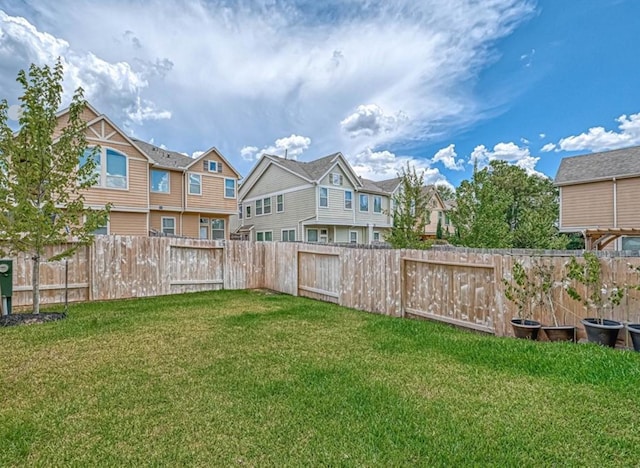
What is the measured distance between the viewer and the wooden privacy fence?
5.65 metres

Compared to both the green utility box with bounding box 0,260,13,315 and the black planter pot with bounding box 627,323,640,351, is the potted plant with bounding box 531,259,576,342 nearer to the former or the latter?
the black planter pot with bounding box 627,323,640,351

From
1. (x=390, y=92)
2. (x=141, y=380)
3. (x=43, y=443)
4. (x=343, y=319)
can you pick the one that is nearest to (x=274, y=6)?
(x=390, y=92)

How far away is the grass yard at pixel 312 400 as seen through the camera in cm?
254

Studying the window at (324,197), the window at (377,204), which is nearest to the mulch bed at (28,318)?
the window at (324,197)

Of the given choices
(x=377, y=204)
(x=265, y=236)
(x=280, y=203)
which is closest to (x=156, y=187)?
(x=280, y=203)

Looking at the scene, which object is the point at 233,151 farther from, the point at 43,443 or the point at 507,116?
the point at 43,443

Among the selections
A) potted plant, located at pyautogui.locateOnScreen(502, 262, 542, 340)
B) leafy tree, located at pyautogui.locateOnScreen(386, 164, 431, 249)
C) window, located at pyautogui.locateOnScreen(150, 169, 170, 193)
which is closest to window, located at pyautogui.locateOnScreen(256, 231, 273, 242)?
window, located at pyautogui.locateOnScreen(150, 169, 170, 193)

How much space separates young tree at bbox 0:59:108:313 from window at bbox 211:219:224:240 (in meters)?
13.5

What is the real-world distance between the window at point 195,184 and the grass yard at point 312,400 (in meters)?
13.8

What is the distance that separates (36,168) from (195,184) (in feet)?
40.1

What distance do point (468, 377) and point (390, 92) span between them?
12.3 metres

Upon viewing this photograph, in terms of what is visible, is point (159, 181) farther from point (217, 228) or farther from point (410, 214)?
point (410, 214)

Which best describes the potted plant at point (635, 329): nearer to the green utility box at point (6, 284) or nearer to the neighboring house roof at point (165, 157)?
the green utility box at point (6, 284)

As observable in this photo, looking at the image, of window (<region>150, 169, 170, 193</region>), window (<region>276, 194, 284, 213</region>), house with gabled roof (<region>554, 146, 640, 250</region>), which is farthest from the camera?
window (<region>276, 194, 284, 213</region>)
